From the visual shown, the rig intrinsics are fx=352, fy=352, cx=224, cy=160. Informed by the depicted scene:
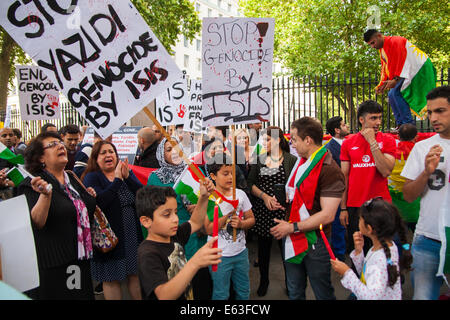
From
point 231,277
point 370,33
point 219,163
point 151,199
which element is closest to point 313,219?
point 231,277

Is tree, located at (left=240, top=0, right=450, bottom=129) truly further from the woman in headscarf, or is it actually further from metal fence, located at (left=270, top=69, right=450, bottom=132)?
the woman in headscarf

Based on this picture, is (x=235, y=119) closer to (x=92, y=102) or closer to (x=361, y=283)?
(x=92, y=102)

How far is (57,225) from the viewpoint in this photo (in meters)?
2.82

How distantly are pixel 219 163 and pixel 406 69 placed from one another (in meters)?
2.99

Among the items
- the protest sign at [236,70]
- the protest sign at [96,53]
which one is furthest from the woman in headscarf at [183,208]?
the protest sign at [96,53]

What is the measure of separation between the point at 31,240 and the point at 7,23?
1.49 m

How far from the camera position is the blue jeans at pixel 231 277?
2.92 meters

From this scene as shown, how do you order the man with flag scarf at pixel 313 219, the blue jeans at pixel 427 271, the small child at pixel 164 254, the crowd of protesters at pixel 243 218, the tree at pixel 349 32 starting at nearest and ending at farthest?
the small child at pixel 164 254 → the crowd of protesters at pixel 243 218 → the blue jeans at pixel 427 271 → the man with flag scarf at pixel 313 219 → the tree at pixel 349 32

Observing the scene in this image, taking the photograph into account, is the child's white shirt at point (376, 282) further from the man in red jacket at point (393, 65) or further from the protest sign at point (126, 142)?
the protest sign at point (126, 142)

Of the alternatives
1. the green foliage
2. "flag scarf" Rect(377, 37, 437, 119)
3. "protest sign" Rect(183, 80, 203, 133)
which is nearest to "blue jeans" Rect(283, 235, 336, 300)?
"flag scarf" Rect(377, 37, 437, 119)

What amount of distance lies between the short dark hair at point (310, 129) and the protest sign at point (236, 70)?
0.55 m

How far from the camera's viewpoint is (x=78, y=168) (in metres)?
4.28

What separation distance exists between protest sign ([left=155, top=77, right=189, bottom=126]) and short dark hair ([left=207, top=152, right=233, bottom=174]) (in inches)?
111

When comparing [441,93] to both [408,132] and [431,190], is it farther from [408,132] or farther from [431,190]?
[408,132]
